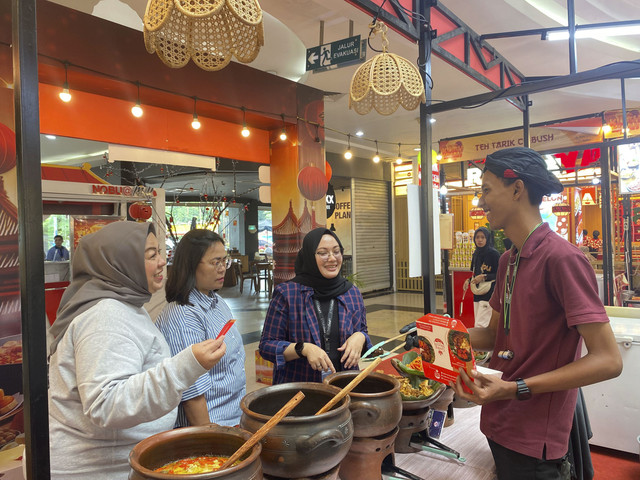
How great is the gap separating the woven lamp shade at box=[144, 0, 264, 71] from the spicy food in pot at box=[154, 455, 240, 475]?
1.22m

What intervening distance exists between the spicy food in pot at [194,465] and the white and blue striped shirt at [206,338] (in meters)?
0.68

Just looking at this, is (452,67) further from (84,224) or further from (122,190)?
(84,224)

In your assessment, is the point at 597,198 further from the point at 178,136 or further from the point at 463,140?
the point at 178,136

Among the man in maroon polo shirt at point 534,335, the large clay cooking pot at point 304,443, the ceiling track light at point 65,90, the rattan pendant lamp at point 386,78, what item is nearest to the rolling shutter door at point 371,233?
the ceiling track light at point 65,90

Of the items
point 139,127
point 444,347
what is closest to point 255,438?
point 444,347

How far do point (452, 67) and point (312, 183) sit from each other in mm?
2409

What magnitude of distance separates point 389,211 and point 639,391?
9861 millimetres

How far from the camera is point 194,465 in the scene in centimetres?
92

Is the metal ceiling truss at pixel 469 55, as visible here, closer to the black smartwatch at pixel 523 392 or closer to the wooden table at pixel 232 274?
the black smartwatch at pixel 523 392

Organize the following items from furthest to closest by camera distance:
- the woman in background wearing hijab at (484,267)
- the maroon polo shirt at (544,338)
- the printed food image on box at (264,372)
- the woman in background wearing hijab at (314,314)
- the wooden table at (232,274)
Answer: the wooden table at (232,274) → the woman in background wearing hijab at (484,267) → the printed food image on box at (264,372) → the woman in background wearing hijab at (314,314) → the maroon polo shirt at (544,338)

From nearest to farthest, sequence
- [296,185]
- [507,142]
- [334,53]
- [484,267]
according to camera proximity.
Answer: [334,53]
[484,267]
[296,185]
[507,142]

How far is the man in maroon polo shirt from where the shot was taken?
1.13 m

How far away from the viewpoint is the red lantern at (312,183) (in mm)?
5938

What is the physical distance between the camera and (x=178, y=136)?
4.99 meters
